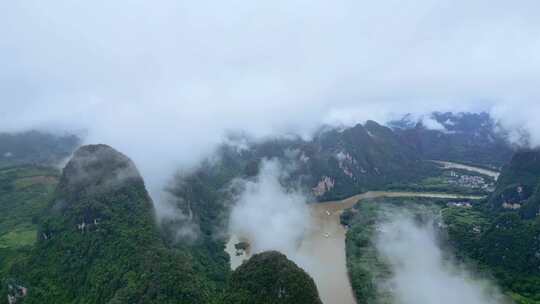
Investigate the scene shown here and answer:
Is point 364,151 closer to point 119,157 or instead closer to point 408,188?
point 408,188

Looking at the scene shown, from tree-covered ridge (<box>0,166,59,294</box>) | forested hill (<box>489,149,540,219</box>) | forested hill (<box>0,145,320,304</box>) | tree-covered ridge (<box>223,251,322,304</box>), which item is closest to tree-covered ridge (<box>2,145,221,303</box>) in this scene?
forested hill (<box>0,145,320,304</box>)

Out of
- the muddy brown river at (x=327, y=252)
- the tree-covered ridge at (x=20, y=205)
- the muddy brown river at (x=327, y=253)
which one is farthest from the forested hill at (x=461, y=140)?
the tree-covered ridge at (x=20, y=205)

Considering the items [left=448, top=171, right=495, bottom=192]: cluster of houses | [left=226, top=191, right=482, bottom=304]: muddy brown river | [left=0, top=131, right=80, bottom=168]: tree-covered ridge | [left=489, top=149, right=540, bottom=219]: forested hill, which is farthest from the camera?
[left=0, top=131, right=80, bottom=168]: tree-covered ridge

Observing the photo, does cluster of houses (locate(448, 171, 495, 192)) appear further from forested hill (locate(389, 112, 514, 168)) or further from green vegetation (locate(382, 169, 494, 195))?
forested hill (locate(389, 112, 514, 168))

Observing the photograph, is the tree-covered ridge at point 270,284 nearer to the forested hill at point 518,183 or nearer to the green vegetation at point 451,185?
the forested hill at point 518,183

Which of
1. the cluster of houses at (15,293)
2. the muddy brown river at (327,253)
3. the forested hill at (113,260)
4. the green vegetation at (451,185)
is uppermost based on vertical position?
the forested hill at (113,260)

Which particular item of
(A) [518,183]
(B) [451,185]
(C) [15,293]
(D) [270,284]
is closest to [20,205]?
(C) [15,293]

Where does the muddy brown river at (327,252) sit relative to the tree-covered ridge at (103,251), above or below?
below

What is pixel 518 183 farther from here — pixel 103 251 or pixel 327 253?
pixel 103 251
